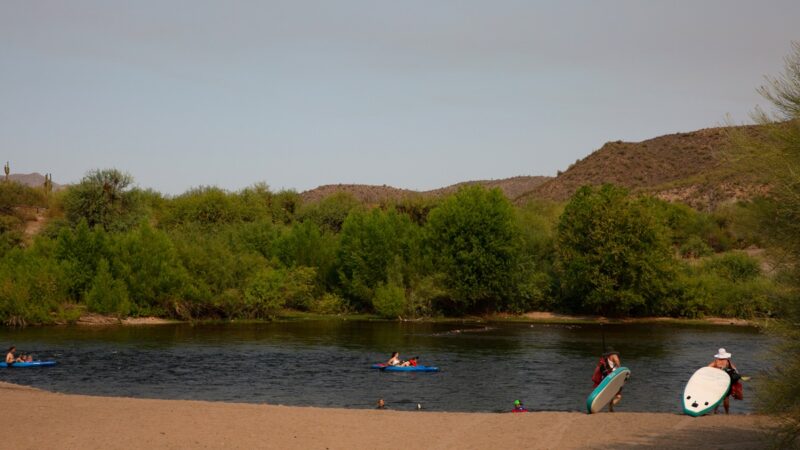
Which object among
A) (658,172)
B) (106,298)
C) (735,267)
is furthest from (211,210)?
(658,172)

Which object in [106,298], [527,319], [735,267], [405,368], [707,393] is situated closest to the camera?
[707,393]

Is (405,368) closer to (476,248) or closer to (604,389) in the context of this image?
(604,389)

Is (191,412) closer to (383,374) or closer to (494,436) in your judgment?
(494,436)

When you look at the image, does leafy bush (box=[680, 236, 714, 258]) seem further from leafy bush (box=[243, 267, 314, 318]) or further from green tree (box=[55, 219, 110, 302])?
green tree (box=[55, 219, 110, 302])

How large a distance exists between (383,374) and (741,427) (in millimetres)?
24521

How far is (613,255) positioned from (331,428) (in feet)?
212

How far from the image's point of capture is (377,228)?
9662 cm

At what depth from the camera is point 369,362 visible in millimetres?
54656

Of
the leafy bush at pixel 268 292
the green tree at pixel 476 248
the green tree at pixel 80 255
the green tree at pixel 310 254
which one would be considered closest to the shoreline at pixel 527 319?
the leafy bush at pixel 268 292

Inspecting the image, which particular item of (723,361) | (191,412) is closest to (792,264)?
(723,361)

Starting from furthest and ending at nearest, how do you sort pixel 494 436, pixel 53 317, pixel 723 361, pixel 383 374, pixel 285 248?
1. pixel 285 248
2. pixel 53 317
3. pixel 383 374
4. pixel 723 361
5. pixel 494 436

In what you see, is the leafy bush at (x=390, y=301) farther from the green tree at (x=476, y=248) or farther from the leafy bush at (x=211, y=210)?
the leafy bush at (x=211, y=210)

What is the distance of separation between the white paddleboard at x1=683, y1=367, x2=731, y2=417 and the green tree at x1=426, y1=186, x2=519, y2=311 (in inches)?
2328

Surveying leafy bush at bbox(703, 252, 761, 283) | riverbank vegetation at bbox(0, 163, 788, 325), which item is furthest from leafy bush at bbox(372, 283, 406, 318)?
leafy bush at bbox(703, 252, 761, 283)
